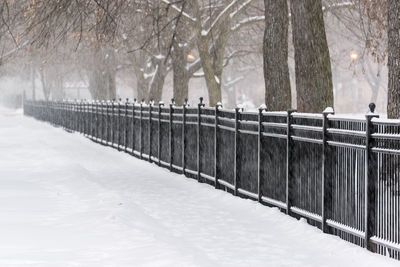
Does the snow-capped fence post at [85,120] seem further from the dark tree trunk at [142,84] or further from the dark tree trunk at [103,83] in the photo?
the dark tree trunk at [103,83]

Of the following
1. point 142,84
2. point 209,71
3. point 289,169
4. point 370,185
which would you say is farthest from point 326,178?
point 142,84

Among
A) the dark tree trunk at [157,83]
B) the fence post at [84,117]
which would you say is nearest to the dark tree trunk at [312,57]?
the fence post at [84,117]

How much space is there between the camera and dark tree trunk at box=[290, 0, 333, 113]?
518 inches

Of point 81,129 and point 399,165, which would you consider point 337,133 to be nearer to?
point 399,165

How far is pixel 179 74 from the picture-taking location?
1136 inches

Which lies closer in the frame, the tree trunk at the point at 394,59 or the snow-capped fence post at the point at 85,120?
the tree trunk at the point at 394,59

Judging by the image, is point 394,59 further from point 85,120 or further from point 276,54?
point 85,120

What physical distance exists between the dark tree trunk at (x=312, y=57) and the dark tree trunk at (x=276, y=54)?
6.88 feet

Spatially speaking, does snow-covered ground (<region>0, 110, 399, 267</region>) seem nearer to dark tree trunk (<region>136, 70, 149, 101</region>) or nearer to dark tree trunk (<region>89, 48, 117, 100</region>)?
dark tree trunk (<region>136, 70, 149, 101</region>)

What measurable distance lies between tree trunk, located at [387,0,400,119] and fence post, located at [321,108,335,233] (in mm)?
864

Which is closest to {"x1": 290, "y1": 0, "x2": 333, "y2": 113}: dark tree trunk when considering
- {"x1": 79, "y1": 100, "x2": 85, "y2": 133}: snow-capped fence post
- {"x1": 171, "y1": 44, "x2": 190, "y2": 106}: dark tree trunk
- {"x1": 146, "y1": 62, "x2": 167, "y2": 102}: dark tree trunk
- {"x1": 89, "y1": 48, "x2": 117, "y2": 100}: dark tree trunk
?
{"x1": 171, "y1": 44, "x2": 190, "y2": 106}: dark tree trunk

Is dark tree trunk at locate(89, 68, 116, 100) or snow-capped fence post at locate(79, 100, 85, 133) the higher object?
dark tree trunk at locate(89, 68, 116, 100)

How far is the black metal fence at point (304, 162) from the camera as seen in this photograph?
8.09m

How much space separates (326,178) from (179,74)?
1985 centimetres
